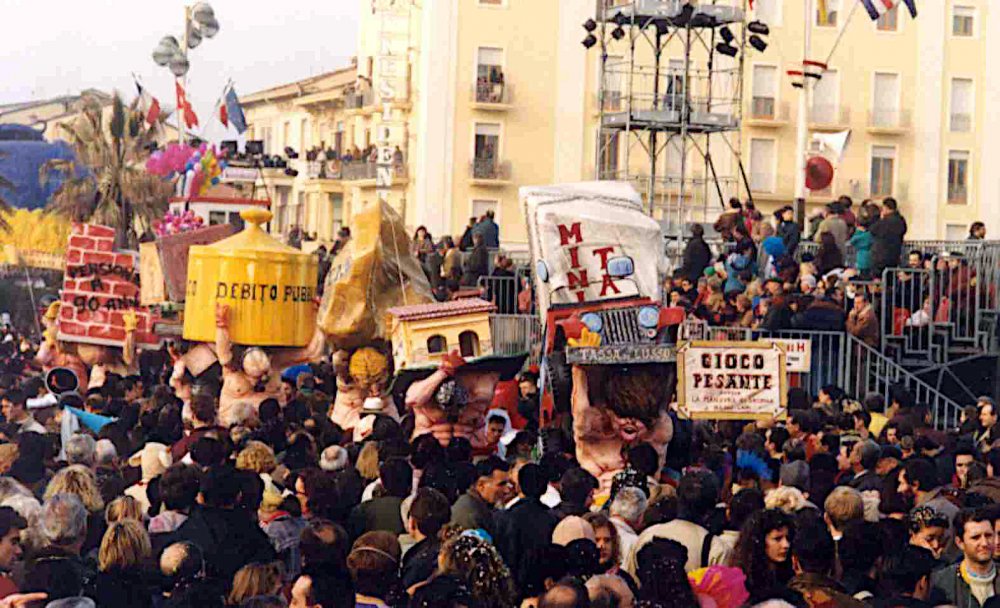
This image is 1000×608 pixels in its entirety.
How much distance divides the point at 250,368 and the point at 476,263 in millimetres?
9438

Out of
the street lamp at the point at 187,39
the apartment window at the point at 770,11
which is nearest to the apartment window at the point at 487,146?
the apartment window at the point at 770,11

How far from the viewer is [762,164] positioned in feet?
192

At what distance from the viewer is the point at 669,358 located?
1425cm

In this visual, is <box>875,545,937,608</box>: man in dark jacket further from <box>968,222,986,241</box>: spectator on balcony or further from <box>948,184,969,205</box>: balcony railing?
<box>948,184,969,205</box>: balcony railing

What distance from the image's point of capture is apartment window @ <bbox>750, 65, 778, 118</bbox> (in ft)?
190

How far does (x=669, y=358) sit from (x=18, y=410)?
5.01 meters

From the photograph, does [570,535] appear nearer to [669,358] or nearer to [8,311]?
[669,358]

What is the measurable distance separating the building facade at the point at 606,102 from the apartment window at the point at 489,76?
0.04 m

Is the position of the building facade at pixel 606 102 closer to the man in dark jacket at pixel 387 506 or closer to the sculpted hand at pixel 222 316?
the sculpted hand at pixel 222 316

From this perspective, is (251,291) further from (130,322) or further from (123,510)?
(123,510)

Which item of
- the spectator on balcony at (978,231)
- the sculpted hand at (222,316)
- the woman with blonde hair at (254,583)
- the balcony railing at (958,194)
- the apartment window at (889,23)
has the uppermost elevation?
the apartment window at (889,23)

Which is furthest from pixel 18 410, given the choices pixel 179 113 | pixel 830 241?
pixel 179 113

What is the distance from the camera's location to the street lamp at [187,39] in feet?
124

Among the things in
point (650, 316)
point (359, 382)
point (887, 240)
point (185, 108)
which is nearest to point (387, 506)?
point (650, 316)
